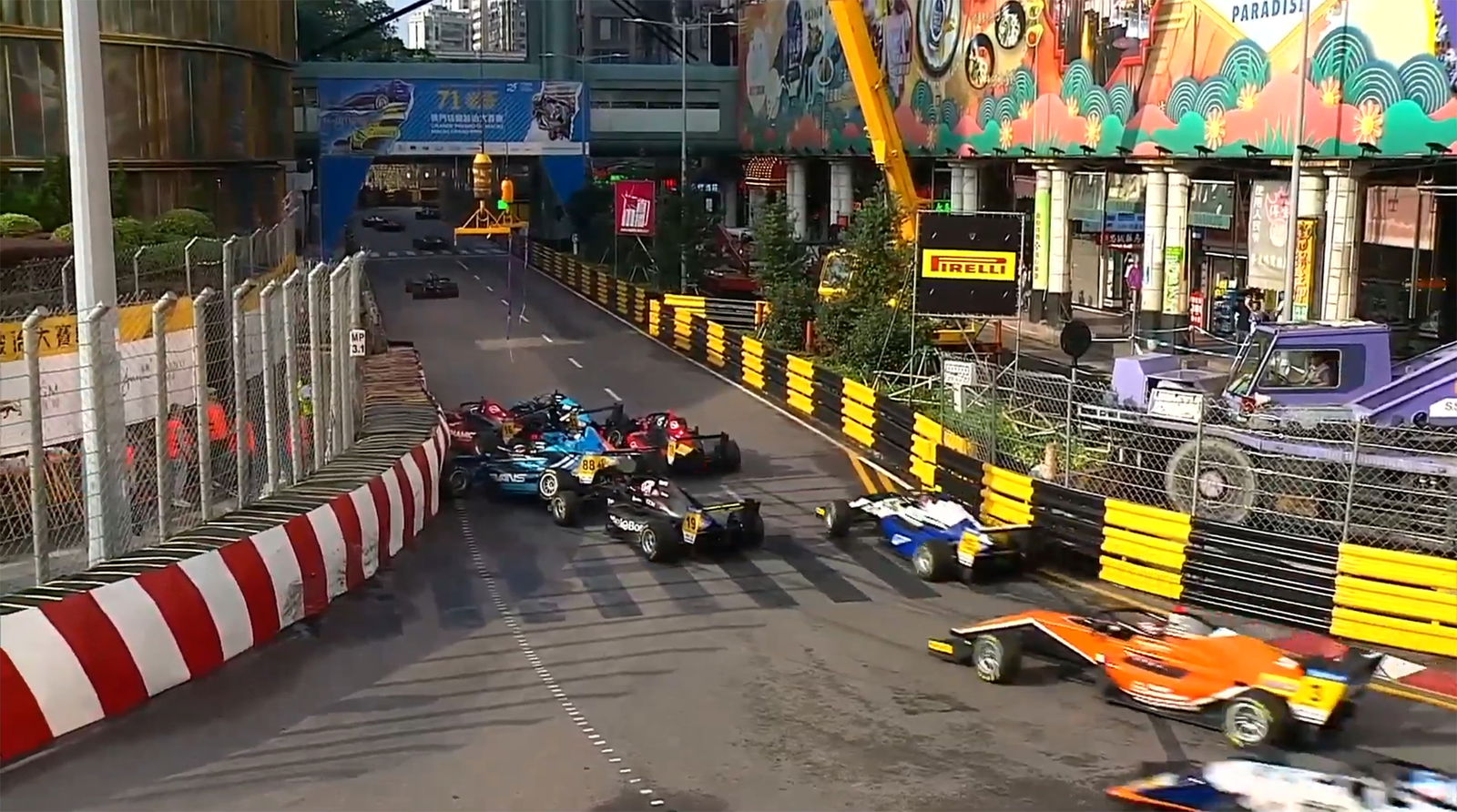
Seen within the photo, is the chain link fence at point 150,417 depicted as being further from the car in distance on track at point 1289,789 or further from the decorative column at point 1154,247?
the decorative column at point 1154,247

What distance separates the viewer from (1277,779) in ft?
29.0

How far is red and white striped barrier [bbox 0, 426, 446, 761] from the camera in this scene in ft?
32.1

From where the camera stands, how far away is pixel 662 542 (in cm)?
1572

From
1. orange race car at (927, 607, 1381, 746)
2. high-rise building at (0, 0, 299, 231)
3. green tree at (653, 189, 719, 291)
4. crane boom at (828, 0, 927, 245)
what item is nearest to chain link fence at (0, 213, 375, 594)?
orange race car at (927, 607, 1381, 746)

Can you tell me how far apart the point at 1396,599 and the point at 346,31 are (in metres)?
111

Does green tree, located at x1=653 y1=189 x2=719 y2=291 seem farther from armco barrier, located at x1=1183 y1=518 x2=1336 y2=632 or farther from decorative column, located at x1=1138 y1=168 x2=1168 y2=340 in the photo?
armco barrier, located at x1=1183 y1=518 x2=1336 y2=632

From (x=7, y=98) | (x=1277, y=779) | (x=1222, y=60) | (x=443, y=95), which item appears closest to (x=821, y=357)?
(x=1222, y=60)

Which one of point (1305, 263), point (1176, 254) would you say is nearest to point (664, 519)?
point (1305, 263)

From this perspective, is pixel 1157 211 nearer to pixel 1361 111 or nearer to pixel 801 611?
pixel 1361 111

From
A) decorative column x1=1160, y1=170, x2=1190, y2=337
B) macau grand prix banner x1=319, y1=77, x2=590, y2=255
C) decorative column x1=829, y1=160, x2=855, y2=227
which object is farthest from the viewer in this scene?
decorative column x1=829, y1=160, x2=855, y2=227

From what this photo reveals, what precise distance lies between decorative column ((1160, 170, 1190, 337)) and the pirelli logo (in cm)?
1323

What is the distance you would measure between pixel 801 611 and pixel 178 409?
6.37 meters

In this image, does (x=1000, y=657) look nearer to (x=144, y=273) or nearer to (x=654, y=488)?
(x=654, y=488)

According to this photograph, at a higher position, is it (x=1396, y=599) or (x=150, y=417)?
(x=150, y=417)
